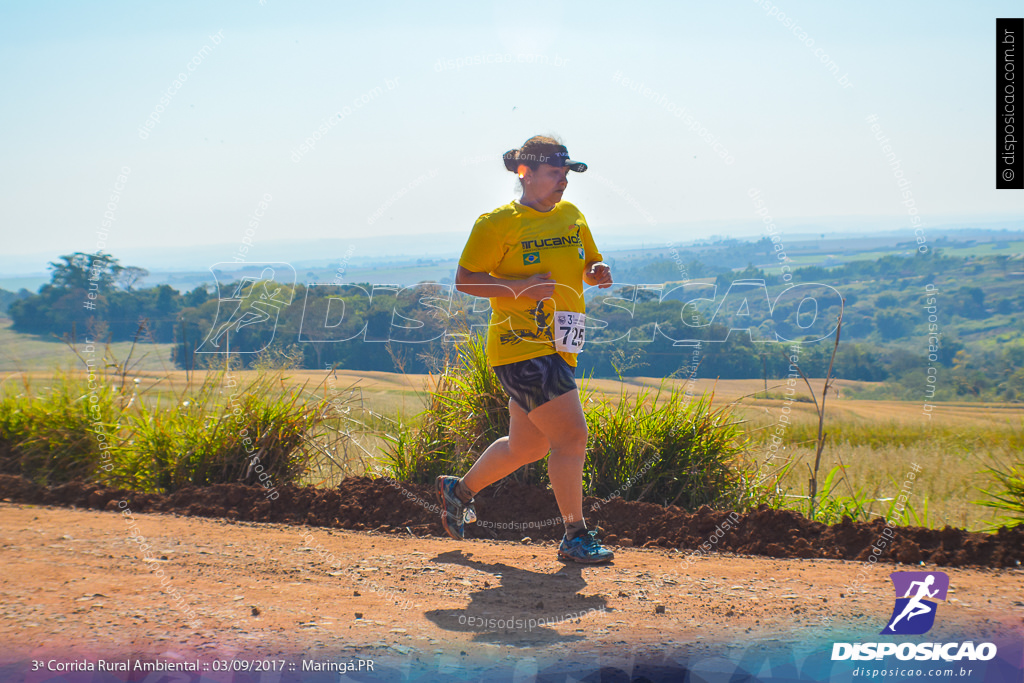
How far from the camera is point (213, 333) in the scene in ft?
22.3

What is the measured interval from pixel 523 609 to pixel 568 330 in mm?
1358

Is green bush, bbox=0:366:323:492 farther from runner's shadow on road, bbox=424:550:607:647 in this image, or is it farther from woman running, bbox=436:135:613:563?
woman running, bbox=436:135:613:563

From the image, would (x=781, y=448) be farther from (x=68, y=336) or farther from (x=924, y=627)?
(x=68, y=336)

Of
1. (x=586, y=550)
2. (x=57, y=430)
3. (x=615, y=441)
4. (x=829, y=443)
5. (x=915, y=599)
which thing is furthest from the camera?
(x=829, y=443)

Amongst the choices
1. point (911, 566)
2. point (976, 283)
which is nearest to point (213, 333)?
point (911, 566)

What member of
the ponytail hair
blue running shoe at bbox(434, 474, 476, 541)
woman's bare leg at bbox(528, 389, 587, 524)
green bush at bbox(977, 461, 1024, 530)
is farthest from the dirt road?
the ponytail hair

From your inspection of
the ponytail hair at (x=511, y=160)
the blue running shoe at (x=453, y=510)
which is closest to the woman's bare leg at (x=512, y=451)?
the blue running shoe at (x=453, y=510)

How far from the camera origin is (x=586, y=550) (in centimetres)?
393

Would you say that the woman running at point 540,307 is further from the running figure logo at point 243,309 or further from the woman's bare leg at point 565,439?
the running figure logo at point 243,309

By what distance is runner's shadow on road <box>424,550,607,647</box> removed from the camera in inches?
117

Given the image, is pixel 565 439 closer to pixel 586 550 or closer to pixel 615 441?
pixel 586 550

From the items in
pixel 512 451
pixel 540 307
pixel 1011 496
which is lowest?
pixel 1011 496

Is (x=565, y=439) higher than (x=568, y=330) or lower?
lower

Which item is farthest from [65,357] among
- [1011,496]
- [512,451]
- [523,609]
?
[1011,496]
